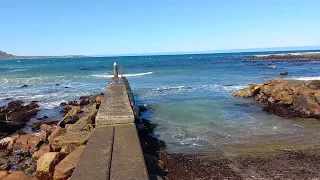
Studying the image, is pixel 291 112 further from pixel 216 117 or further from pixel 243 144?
pixel 243 144

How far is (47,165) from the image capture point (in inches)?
261

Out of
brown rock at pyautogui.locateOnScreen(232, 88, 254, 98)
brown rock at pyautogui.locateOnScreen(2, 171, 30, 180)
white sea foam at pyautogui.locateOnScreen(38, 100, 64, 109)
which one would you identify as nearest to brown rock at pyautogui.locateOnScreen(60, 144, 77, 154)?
brown rock at pyautogui.locateOnScreen(2, 171, 30, 180)

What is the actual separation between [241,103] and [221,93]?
13.6ft

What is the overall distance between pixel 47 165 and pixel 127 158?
1.99m

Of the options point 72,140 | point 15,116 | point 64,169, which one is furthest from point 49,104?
point 64,169

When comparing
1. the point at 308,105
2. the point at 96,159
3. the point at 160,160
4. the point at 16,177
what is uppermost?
the point at 96,159

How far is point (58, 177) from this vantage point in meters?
6.09

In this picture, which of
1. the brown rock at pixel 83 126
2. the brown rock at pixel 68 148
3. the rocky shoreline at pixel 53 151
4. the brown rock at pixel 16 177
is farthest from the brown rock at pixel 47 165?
the brown rock at pixel 83 126

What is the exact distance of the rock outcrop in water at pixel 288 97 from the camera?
1452 centimetres

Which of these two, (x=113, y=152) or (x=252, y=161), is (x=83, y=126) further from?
(x=252, y=161)

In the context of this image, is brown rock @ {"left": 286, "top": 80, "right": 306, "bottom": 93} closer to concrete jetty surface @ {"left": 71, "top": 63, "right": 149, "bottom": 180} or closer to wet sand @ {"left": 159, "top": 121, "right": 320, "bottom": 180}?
wet sand @ {"left": 159, "top": 121, "right": 320, "bottom": 180}

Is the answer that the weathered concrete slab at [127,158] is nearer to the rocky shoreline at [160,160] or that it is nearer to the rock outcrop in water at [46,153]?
the rocky shoreline at [160,160]

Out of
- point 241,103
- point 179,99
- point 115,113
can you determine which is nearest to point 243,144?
point 115,113

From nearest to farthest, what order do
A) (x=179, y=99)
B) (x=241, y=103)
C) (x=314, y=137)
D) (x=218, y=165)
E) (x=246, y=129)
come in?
(x=218, y=165) < (x=314, y=137) < (x=246, y=129) < (x=241, y=103) < (x=179, y=99)
